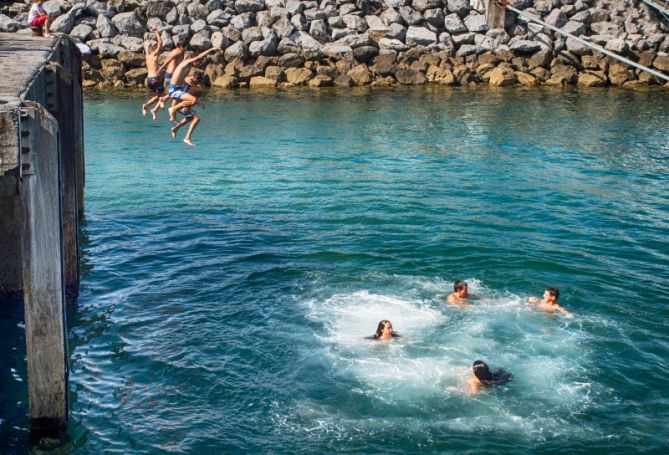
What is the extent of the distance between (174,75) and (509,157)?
1786cm

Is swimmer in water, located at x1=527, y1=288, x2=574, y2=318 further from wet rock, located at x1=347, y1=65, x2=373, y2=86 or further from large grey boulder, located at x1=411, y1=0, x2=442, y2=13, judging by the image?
large grey boulder, located at x1=411, y1=0, x2=442, y2=13

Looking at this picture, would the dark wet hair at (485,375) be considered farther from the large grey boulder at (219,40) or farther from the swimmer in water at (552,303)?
the large grey boulder at (219,40)

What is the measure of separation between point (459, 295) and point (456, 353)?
277 centimetres

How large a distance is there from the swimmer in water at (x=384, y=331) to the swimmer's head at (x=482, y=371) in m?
2.55

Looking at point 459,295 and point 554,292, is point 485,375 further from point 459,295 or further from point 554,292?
Answer: point 554,292

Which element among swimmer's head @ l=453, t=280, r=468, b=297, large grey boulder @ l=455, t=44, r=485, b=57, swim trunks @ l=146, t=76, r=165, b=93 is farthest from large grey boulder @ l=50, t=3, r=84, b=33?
swimmer's head @ l=453, t=280, r=468, b=297

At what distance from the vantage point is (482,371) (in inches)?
637

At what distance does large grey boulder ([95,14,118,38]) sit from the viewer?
5416cm

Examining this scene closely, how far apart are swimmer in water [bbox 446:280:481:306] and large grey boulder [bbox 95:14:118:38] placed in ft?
133

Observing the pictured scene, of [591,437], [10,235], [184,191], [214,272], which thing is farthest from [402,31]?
[591,437]

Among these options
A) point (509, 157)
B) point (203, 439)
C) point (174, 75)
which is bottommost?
point (203, 439)

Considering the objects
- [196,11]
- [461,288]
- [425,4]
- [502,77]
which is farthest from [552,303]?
[196,11]

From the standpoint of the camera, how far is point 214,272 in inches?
910

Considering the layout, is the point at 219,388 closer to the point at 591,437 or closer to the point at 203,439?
the point at 203,439
